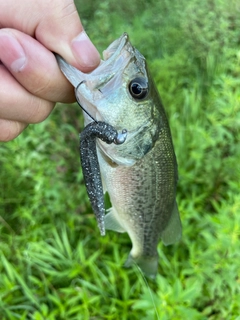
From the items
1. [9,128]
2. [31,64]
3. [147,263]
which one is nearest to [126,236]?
[147,263]

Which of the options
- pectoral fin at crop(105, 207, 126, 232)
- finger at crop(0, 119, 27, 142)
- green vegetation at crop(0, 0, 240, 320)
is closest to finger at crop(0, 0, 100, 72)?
finger at crop(0, 119, 27, 142)

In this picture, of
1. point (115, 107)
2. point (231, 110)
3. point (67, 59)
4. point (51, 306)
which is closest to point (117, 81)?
point (115, 107)

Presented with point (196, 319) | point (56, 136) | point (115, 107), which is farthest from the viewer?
point (56, 136)

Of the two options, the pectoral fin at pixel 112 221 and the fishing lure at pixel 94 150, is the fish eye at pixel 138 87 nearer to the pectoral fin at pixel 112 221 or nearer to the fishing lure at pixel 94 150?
the fishing lure at pixel 94 150

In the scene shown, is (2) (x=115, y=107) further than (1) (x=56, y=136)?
No

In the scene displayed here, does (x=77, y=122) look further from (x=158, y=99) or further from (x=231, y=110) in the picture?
(x=158, y=99)

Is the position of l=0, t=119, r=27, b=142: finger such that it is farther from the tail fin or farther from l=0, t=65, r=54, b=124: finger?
the tail fin
